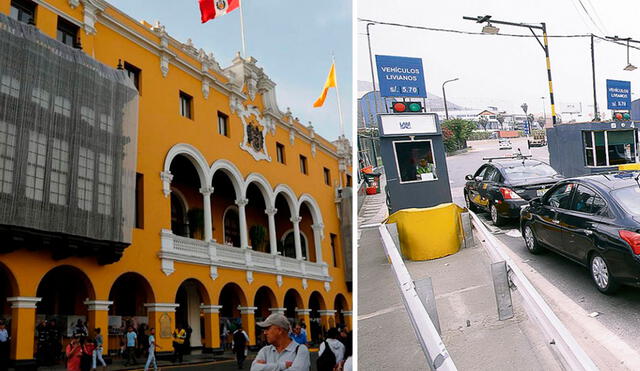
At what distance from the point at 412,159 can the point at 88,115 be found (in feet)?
23.6

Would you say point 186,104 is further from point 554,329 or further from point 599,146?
point 554,329

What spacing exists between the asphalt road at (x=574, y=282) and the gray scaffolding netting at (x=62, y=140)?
6.04m

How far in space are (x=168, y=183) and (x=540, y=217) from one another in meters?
9.15

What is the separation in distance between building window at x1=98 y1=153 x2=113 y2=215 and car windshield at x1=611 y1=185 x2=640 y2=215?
26.4 feet

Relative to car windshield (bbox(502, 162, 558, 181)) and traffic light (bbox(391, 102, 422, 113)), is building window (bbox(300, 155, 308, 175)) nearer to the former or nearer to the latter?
car windshield (bbox(502, 162, 558, 181))

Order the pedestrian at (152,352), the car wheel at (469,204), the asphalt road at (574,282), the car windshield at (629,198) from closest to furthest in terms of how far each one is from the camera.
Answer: the asphalt road at (574,282) → the car windshield at (629,198) → the car wheel at (469,204) → the pedestrian at (152,352)

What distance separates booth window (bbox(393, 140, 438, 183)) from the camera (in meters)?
3.34

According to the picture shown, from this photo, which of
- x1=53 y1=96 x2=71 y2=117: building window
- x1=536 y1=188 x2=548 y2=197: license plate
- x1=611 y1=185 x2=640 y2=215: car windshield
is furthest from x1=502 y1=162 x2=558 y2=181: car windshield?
x1=53 y1=96 x2=71 y2=117: building window

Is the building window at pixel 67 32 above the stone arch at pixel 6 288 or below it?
above

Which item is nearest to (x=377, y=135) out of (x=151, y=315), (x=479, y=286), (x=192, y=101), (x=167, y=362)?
(x=479, y=286)

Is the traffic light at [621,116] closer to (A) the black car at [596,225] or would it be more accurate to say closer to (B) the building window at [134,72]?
(A) the black car at [596,225]

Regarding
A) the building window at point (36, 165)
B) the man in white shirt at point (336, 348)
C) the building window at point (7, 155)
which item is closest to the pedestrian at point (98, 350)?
the building window at point (36, 165)

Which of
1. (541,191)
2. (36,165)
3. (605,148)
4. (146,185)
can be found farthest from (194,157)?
(605,148)

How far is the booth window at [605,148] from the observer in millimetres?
4738
